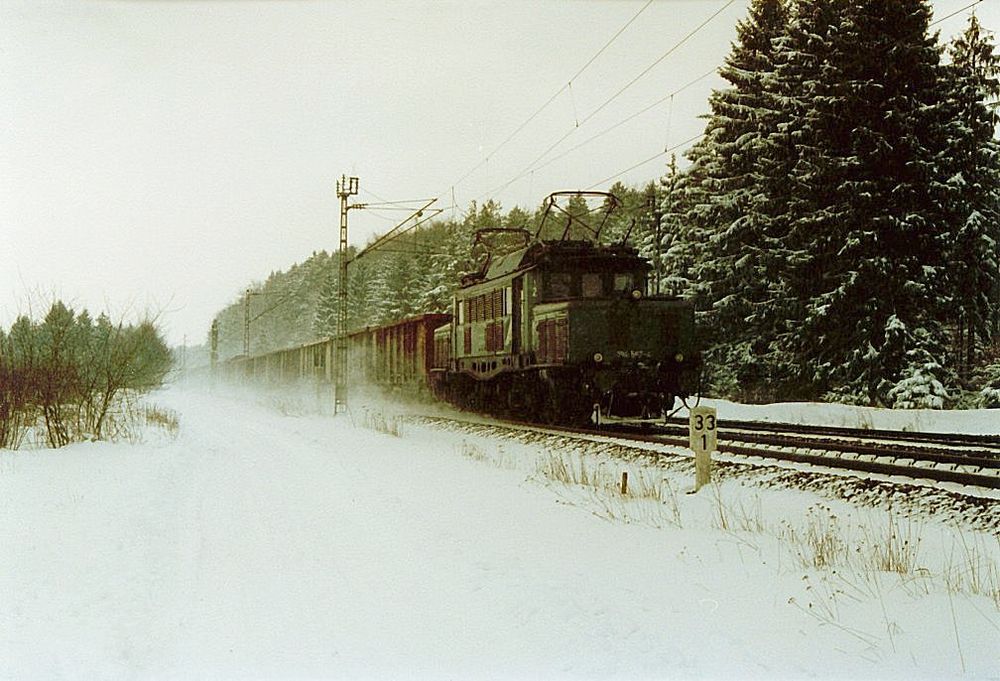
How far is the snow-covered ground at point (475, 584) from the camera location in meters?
4.47

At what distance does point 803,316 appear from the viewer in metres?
17.1

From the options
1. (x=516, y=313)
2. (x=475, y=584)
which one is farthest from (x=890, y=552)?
(x=516, y=313)

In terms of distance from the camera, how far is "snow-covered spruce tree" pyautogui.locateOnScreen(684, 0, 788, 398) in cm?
1727

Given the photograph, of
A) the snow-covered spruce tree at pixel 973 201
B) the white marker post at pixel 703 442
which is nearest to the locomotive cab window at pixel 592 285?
the snow-covered spruce tree at pixel 973 201

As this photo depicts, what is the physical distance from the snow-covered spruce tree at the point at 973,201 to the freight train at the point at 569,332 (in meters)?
5.13

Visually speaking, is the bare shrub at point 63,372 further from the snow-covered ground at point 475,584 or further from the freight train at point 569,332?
the freight train at point 569,332

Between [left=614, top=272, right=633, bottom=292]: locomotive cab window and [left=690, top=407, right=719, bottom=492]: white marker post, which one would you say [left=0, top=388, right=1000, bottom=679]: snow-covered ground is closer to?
[left=690, top=407, right=719, bottom=492]: white marker post

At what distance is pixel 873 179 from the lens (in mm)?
14672

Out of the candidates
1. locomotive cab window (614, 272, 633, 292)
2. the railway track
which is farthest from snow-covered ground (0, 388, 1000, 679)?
locomotive cab window (614, 272, 633, 292)

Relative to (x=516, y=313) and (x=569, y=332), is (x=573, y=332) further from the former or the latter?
(x=516, y=313)

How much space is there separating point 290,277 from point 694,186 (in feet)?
173

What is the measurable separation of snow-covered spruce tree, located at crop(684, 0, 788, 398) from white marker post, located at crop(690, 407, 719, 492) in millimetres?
9587

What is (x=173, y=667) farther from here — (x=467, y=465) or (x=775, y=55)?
(x=775, y=55)

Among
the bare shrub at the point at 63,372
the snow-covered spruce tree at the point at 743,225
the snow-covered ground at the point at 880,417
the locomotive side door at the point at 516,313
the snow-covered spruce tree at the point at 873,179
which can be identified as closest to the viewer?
the bare shrub at the point at 63,372
